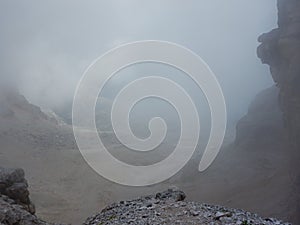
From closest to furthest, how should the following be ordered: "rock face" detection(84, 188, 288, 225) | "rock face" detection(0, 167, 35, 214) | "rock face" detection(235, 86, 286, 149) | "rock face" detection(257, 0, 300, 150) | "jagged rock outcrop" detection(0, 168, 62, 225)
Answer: "rock face" detection(84, 188, 288, 225)
"jagged rock outcrop" detection(0, 168, 62, 225)
"rock face" detection(0, 167, 35, 214)
"rock face" detection(257, 0, 300, 150)
"rock face" detection(235, 86, 286, 149)

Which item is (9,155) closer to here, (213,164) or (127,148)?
(127,148)

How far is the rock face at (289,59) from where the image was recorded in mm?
32062

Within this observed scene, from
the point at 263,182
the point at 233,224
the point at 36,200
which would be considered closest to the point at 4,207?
the point at 233,224

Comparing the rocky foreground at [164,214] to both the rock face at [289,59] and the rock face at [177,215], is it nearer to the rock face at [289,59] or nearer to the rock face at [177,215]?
the rock face at [177,215]

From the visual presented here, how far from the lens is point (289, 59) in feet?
111

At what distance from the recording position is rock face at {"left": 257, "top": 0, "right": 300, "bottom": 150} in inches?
1262

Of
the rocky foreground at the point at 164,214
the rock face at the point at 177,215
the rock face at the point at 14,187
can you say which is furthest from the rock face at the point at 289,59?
the rock face at the point at 14,187

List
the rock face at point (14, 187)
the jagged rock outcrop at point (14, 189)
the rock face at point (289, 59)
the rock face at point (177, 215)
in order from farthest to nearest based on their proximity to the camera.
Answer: the rock face at point (289, 59) → the rock face at point (14, 187) → the jagged rock outcrop at point (14, 189) → the rock face at point (177, 215)

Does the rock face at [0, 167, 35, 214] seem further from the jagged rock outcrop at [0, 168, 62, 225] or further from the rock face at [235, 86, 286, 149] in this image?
the rock face at [235, 86, 286, 149]

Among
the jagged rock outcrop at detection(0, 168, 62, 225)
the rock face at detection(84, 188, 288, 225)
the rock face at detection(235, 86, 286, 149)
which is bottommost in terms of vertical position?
the rock face at detection(84, 188, 288, 225)

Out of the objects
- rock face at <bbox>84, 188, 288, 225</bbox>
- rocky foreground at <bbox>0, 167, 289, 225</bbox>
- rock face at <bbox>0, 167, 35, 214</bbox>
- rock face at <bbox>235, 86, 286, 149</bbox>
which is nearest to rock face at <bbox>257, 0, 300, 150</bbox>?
rock face at <bbox>235, 86, 286, 149</bbox>

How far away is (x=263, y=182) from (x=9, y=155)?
35.5 meters

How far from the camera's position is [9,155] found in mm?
51156

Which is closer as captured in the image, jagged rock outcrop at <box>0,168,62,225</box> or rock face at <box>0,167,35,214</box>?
jagged rock outcrop at <box>0,168,62,225</box>
